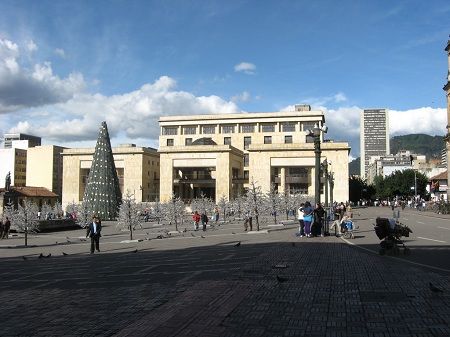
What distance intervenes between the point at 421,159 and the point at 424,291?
647ft

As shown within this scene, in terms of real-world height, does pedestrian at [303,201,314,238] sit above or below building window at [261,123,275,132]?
below

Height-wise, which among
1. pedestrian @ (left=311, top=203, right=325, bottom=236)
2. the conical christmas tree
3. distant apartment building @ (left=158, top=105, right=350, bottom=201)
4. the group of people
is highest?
distant apartment building @ (left=158, top=105, right=350, bottom=201)

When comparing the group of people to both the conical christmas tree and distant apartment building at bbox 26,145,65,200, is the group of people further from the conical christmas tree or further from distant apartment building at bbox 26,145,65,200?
distant apartment building at bbox 26,145,65,200

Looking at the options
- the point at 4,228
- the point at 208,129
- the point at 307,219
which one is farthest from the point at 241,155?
the point at 307,219

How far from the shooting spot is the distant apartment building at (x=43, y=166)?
121 m

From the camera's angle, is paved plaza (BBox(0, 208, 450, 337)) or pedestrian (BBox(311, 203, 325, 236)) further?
pedestrian (BBox(311, 203, 325, 236))

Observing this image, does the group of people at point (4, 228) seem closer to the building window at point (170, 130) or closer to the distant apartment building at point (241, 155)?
the distant apartment building at point (241, 155)

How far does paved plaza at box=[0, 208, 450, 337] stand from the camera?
21.2 ft

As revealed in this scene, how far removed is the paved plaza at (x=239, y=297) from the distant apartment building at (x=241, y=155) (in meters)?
59.2

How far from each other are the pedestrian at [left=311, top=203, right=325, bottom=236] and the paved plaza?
643 cm

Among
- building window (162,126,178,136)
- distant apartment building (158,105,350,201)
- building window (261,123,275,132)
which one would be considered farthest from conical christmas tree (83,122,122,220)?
building window (162,126,178,136)

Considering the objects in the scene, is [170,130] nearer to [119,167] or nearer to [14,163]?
[119,167]

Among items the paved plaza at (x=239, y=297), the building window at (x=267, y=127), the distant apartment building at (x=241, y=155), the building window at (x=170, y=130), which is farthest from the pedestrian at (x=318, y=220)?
the building window at (x=170, y=130)

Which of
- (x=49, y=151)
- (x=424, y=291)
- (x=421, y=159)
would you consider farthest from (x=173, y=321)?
(x=421, y=159)
